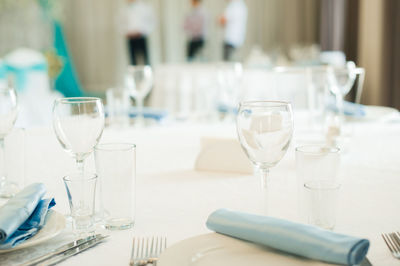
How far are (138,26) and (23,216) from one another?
7917 millimetres

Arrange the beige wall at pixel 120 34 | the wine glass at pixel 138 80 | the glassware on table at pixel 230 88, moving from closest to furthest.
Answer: the wine glass at pixel 138 80 < the glassware on table at pixel 230 88 < the beige wall at pixel 120 34

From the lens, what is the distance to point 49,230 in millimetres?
803

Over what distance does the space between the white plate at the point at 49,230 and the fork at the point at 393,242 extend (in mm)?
465

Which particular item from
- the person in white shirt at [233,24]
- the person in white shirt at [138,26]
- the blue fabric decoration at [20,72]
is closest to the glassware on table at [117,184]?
the blue fabric decoration at [20,72]

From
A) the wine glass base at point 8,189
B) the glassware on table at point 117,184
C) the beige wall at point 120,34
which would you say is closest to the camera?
the glassware on table at point 117,184

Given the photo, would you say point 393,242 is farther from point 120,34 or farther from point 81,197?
point 120,34

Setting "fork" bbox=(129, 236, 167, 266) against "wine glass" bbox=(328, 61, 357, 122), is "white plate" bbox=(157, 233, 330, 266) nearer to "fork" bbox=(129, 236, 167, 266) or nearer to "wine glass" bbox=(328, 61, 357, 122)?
"fork" bbox=(129, 236, 167, 266)

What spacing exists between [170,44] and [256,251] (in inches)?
331

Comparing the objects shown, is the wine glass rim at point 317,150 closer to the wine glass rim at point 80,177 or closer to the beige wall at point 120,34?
the wine glass rim at point 80,177

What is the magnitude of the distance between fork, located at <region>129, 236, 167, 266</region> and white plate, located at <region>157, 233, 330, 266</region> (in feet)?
0.13

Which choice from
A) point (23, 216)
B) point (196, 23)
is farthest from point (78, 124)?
point (196, 23)

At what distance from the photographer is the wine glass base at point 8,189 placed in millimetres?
1051

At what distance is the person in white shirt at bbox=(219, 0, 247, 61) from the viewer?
8.27 metres

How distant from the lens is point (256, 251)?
71cm
